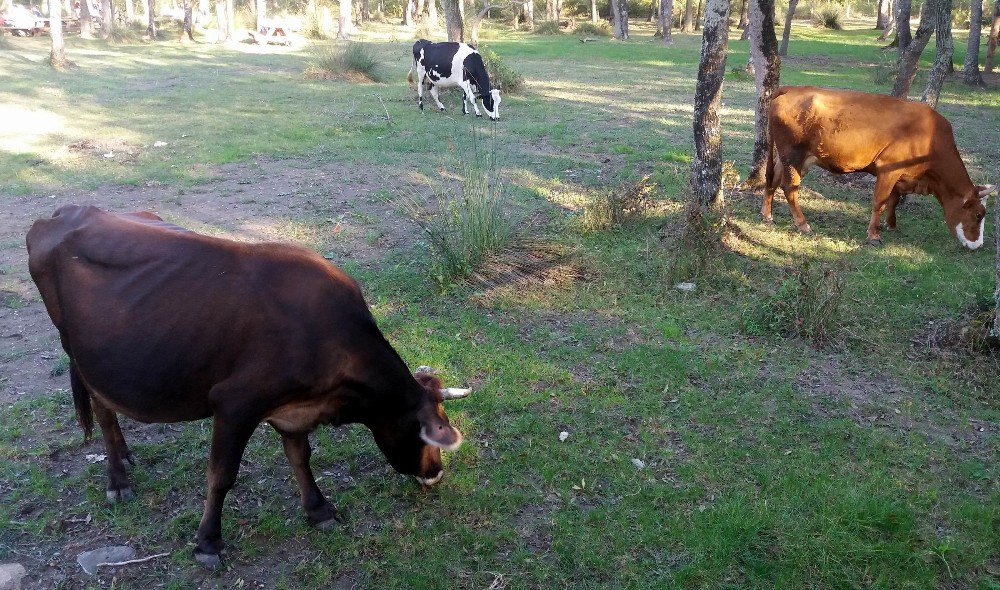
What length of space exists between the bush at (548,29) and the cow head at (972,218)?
3379 cm

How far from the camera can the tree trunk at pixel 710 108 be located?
293 inches

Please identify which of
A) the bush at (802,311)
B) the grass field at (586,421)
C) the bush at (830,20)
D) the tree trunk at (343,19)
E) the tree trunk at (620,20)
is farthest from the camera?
the bush at (830,20)

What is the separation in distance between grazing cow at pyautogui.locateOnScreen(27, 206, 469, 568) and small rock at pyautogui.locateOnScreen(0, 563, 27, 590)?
80cm

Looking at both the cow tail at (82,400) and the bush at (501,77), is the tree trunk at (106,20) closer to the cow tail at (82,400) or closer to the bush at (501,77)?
the bush at (501,77)

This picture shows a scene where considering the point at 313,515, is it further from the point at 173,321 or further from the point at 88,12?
the point at 88,12

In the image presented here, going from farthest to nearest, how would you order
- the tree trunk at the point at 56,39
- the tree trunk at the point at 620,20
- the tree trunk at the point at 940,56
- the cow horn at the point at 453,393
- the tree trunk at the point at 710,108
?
the tree trunk at the point at 620,20
the tree trunk at the point at 56,39
the tree trunk at the point at 940,56
the tree trunk at the point at 710,108
the cow horn at the point at 453,393

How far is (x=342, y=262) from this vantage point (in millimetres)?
7168

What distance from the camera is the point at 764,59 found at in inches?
356

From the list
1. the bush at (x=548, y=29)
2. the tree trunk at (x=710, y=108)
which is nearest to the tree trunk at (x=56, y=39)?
the tree trunk at (x=710, y=108)

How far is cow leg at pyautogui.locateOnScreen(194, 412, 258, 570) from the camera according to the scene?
3.24 m

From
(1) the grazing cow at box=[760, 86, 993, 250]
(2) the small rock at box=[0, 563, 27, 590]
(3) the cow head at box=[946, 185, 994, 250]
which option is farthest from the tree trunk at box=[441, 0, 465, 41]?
(2) the small rock at box=[0, 563, 27, 590]

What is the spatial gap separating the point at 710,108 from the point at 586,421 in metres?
4.39

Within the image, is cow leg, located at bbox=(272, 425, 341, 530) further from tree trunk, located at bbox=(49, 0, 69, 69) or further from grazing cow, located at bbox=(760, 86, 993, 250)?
tree trunk, located at bbox=(49, 0, 69, 69)

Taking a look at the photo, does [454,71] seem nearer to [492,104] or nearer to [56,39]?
[492,104]
